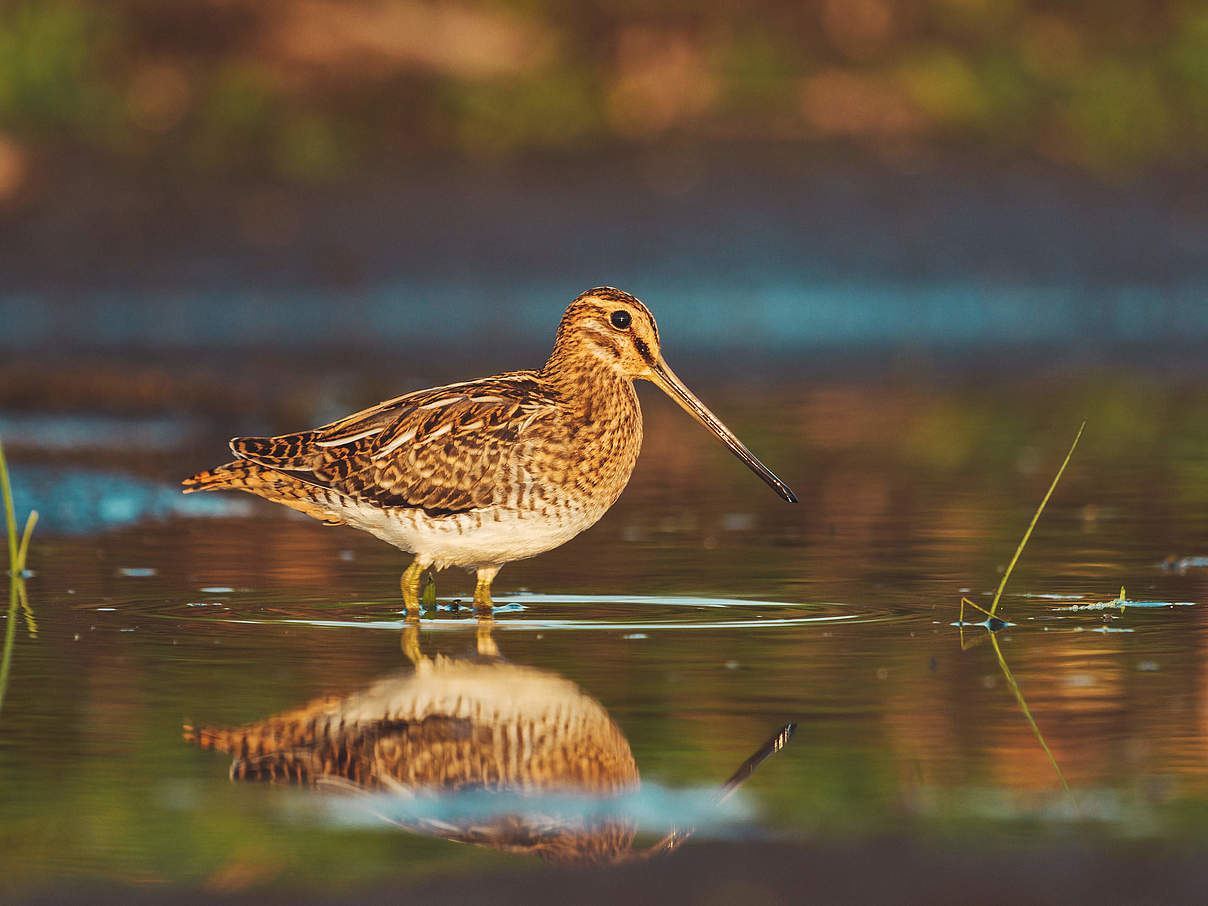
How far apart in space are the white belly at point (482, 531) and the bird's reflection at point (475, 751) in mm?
1168

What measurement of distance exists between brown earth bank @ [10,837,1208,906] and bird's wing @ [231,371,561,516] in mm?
3579

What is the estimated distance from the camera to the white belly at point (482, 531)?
29.4 feet

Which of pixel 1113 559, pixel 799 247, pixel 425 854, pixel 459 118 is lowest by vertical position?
pixel 425 854

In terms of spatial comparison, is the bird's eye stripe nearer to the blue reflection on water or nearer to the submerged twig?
the submerged twig

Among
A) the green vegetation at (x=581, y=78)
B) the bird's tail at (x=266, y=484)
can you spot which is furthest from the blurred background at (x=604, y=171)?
the bird's tail at (x=266, y=484)

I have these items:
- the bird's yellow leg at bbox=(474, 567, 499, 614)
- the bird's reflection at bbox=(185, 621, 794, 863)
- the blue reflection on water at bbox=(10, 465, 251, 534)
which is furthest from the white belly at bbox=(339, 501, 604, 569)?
the blue reflection on water at bbox=(10, 465, 251, 534)

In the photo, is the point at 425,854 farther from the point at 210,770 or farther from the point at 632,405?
the point at 632,405

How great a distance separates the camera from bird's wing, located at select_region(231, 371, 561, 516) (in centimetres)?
903

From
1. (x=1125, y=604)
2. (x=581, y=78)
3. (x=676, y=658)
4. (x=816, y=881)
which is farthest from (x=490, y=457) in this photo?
(x=581, y=78)

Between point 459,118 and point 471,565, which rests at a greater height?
point 459,118

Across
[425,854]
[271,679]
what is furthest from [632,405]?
[425,854]

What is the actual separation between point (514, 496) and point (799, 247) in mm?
17248

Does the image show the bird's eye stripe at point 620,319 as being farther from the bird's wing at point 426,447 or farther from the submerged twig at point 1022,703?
the submerged twig at point 1022,703

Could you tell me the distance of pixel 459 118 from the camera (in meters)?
28.0
